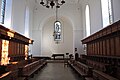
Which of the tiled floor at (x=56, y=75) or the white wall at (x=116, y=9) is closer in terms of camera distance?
the tiled floor at (x=56, y=75)

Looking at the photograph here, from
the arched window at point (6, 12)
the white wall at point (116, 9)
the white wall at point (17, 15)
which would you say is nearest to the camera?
the white wall at point (116, 9)

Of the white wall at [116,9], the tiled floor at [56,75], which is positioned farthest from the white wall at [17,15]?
the white wall at [116,9]

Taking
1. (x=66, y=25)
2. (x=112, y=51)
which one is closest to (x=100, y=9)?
(x=112, y=51)

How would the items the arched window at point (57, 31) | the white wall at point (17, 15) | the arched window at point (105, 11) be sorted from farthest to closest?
the arched window at point (57, 31) < the white wall at point (17, 15) < the arched window at point (105, 11)

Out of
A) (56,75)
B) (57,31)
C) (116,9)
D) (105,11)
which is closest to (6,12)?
(56,75)

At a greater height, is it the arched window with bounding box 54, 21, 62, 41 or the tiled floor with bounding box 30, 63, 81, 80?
the arched window with bounding box 54, 21, 62, 41

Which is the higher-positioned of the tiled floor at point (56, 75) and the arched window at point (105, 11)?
the arched window at point (105, 11)

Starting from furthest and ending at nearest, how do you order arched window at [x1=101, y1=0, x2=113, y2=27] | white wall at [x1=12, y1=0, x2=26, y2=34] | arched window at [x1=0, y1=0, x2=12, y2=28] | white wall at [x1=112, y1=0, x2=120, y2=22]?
white wall at [x1=12, y1=0, x2=26, y2=34] < arched window at [x1=101, y1=0, x2=113, y2=27] < arched window at [x1=0, y1=0, x2=12, y2=28] < white wall at [x1=112, y1=0, x2=120, y2=22]

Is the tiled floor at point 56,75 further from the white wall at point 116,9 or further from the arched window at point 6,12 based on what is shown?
the arched window at point 6,12

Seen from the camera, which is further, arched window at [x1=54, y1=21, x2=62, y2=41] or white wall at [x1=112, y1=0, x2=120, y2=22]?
arched window at [x1=54, y1=21, x2=62, y2=41]

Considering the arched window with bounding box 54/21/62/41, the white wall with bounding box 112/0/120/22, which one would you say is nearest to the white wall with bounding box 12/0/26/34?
the white wall with bounding box 112/0/120/22

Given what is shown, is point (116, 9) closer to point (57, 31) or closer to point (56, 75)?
point (56, 75)

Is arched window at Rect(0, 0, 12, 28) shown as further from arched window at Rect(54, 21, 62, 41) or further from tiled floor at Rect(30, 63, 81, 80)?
arched window at Rect(54, 21, 62, 41)

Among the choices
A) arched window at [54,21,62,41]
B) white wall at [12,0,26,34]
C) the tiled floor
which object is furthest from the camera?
arched window at [54,21,62,41]
